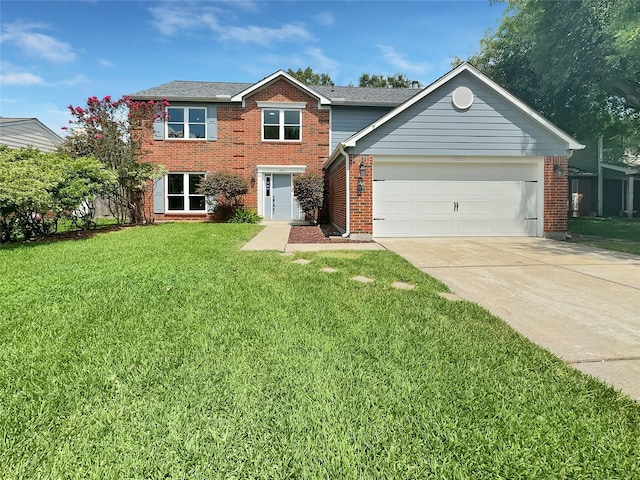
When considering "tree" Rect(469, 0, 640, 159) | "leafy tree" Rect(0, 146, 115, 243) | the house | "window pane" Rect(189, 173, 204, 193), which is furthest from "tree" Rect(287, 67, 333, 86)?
"leafy tree" Rect(0, 146, 115, 243)

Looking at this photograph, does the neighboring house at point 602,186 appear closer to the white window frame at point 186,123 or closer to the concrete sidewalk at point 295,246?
the concrete sidewalk at point 295,246

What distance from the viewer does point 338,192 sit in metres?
12.7

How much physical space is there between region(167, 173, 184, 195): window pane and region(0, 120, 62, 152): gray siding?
20.1ft

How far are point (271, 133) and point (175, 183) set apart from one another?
198 inches

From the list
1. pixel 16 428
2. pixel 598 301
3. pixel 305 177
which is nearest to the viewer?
pixel 16 428

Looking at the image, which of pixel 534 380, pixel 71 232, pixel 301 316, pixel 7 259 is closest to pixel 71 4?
pixel 71 232

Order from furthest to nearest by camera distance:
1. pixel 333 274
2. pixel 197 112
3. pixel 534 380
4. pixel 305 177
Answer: pixel 197 112 → pixel 305 177 → pixel 333 274 → pixel 534 380

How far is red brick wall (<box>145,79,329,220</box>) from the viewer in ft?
54.2

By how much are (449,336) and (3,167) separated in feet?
33.7

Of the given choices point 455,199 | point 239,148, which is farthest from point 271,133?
point 455,199

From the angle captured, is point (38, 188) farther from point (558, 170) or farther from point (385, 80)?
point (385, 80)

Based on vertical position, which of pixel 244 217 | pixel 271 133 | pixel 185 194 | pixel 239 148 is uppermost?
pixel 271 133

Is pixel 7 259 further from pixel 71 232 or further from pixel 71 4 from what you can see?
pixel 71 4

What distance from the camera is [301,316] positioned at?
3674 millimetres
